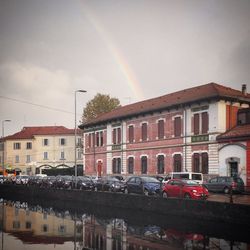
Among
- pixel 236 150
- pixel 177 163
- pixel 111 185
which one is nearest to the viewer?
pixel 111 185

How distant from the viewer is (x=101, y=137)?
6241 centimetres

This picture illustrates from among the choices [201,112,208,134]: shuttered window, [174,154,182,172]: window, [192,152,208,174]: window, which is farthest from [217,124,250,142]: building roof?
[174,154,182,172]: window

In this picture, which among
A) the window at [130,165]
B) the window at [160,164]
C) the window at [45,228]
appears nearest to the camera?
→ the window at [45,228]

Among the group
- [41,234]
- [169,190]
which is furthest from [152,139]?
[41,234]

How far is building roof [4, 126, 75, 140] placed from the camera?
93375 millimetres

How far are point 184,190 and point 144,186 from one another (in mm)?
5189

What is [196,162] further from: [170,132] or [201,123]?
[170,132]

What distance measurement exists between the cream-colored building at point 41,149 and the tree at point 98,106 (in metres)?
11.3

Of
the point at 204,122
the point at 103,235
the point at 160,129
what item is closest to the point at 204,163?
the point at 204,122

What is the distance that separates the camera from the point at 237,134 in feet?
135

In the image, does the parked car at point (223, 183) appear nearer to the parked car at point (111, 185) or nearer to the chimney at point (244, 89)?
the parked car at point (111, 185)

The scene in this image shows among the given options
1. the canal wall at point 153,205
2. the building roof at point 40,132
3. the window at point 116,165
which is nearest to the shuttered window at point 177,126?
the window at point 116,165

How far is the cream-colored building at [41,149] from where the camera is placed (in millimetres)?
93062

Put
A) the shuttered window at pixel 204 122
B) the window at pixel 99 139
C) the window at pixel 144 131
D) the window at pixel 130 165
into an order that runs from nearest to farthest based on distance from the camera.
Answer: the shuttered window at pixel 204 122
the window at pixel 144 131
the window at pixel 130 165
the window at pixel 99 139
